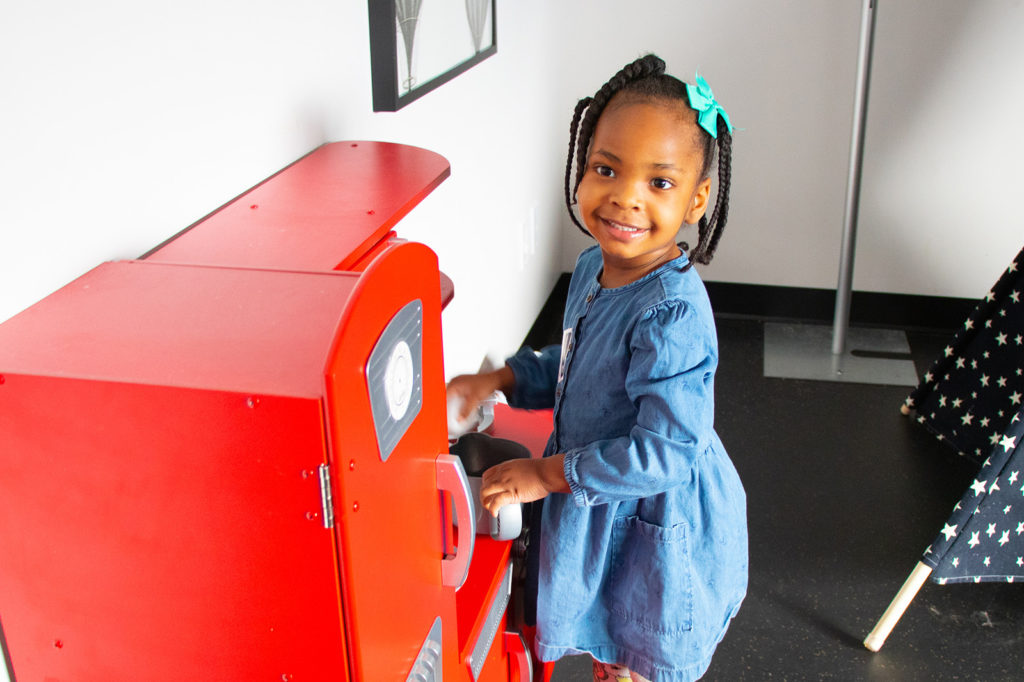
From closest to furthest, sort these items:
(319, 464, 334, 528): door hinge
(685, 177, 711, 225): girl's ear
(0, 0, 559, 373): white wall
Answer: (319, 464, 334, 528): door hinge < (0, 0, 559, 373): white wall < (685, 177, 711, 225): girl's ear

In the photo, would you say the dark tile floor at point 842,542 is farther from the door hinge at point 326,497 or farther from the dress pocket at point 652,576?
the door hinge at point 326,497

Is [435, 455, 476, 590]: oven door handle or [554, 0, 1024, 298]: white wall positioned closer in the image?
[435, 455, 476, 590]: oven door handle

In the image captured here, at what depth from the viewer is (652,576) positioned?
1.20 m

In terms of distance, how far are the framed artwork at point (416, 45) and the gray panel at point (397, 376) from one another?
2.24ft

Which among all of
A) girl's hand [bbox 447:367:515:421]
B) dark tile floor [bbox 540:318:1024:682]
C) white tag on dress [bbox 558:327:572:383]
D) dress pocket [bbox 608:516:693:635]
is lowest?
dark tile floor [bbox 540:318:1024:682]

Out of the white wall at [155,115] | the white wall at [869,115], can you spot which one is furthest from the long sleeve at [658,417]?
the white wall at [869,115]

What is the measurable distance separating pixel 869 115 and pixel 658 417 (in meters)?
2.27

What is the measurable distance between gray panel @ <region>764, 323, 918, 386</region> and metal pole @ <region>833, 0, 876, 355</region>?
0.06 m

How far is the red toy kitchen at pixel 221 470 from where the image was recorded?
0.63 m

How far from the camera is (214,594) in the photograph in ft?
2.31

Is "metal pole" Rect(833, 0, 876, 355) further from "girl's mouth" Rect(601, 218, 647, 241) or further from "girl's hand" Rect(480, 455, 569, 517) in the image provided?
"girl's hand" Rect(480, 455, 569, 517)

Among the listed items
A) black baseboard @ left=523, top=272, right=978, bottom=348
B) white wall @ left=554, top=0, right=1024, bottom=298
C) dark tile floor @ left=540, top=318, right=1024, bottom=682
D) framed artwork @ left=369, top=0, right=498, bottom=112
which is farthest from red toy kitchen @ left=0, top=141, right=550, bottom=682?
white wall @ left=554, top=0, right=1024, bottom=298

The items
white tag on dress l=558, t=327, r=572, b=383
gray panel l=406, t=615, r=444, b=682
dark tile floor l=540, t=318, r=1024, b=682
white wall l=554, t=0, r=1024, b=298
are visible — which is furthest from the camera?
white wall l=554, t=0, r=1024, b=298

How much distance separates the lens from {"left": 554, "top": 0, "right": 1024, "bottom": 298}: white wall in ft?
9.30
